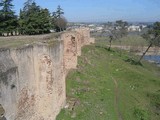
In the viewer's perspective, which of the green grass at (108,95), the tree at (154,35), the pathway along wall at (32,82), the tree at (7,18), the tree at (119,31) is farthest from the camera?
the tree at (119,31)

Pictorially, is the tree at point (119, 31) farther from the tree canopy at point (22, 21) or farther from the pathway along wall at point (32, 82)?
the pathway along wall at point (32, 82)

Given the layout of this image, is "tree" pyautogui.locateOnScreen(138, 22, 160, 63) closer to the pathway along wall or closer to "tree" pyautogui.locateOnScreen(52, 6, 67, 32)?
"tree" pyautogui.locateOnScreen(52, 6, 67, 32)

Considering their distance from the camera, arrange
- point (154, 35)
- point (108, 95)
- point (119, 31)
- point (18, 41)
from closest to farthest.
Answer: point (18, 41) → point (108, 95) → point (154, 35) → point (119, 31)

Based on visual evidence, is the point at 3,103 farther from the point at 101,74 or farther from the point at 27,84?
the point at 101,74

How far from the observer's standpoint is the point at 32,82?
14.5 meters

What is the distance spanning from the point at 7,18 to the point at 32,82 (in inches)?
663

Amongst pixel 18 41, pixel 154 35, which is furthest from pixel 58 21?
pixel 18 41

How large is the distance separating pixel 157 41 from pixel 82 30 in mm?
11342

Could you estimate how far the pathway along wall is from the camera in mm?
11716

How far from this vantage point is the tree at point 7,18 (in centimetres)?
2942

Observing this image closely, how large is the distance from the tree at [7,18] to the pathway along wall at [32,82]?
13.0m

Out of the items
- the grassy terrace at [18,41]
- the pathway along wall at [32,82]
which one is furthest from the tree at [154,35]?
the pathway along wall at [32,82]

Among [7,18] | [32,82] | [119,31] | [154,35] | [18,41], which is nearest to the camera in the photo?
[32,82]

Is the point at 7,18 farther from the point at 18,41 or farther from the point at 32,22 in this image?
the point at 18,41
